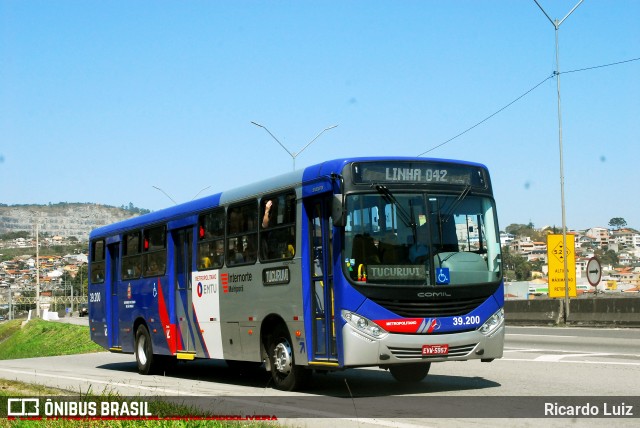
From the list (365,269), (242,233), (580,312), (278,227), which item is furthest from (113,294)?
(580,312)

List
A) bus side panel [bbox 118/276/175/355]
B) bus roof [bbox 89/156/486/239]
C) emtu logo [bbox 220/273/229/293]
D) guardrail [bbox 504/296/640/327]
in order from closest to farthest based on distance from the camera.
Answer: bus roof [bbox 89/156/486/239] < emtu logo [bbox 220/273/229/293] < bus side panel [bbox 118/276/175/355] < guardrail [bbox 504/296/640/327]

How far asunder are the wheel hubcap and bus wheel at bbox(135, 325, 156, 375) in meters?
6.27

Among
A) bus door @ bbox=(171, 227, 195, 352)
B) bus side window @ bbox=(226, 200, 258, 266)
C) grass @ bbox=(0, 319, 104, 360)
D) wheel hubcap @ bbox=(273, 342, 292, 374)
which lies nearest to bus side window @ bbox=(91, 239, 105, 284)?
bus door @ bbox=(171, 227, 195, 352)

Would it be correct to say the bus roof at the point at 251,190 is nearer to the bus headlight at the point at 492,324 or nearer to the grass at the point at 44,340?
the bus headlight at the point at 492,324

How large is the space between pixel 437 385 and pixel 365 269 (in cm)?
259

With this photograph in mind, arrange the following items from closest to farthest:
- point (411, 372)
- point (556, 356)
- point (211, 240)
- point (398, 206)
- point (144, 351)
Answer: point (398, 206) < point (411, 372) < point (211, 240) < point (556, 356) < point (144, 351)

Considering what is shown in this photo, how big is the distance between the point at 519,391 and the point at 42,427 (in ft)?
20.5

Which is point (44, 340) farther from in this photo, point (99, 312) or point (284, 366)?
point (284, 366)

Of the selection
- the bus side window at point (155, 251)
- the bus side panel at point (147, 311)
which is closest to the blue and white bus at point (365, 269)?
the bus side panel at point (147, 311)

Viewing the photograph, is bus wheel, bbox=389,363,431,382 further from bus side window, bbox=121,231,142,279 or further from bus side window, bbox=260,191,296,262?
bus side window, bbox=121,231,142,279

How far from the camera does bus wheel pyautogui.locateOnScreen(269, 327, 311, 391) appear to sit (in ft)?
47.3

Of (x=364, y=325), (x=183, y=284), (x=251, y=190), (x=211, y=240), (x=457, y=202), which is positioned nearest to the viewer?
(x=364, y=325)

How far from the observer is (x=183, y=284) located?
1886cm

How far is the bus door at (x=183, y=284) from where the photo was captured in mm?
18562
